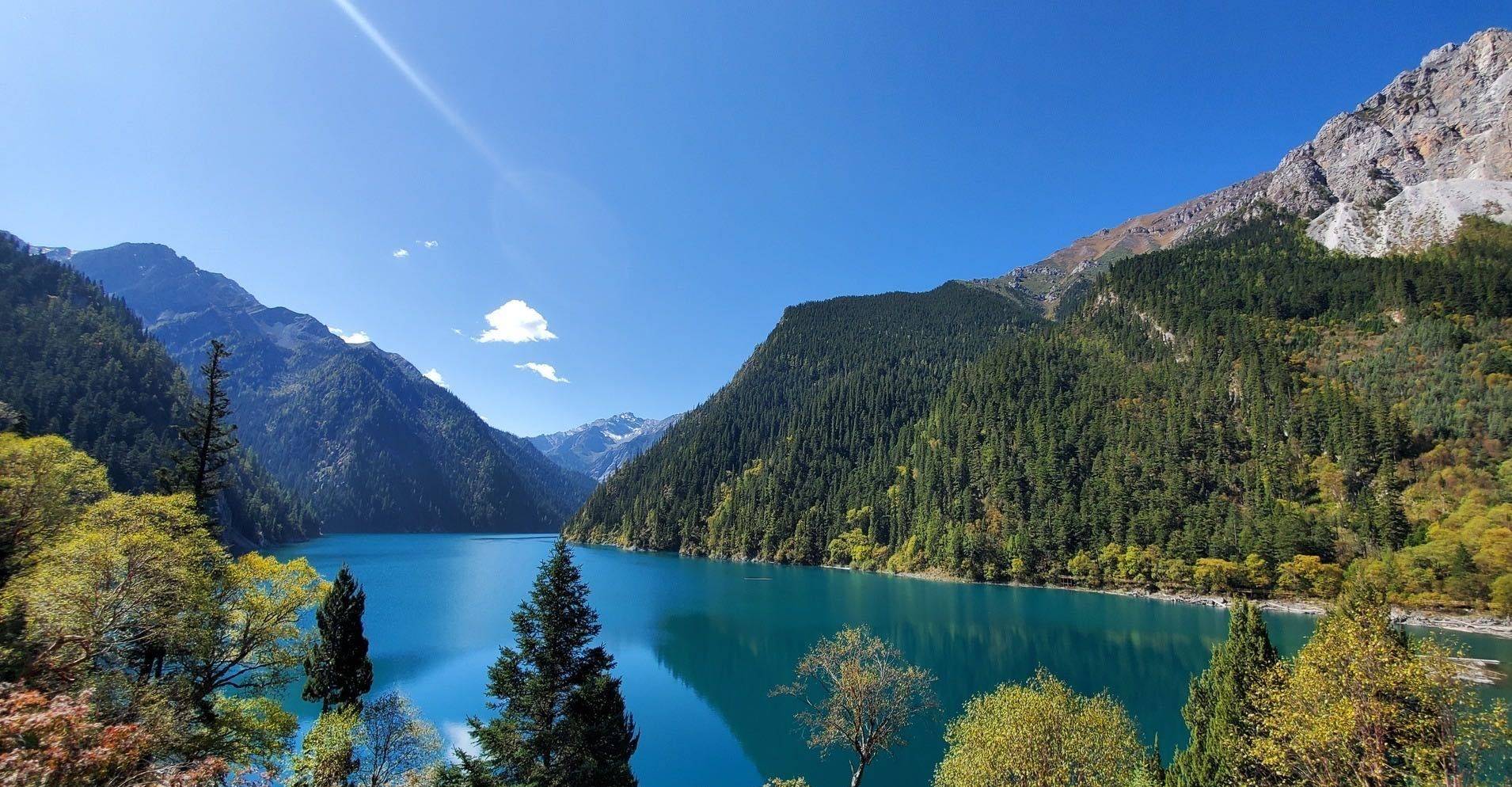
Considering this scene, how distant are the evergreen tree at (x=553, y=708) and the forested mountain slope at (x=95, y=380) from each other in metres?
106

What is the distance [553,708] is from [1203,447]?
11778 cm

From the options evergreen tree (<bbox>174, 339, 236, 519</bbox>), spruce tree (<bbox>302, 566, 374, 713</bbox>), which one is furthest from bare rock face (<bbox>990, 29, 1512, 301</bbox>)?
evergreen tree (<bbox>174, 339, 236, 519</bbox>)

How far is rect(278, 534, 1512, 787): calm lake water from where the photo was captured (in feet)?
109

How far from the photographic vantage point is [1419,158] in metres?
143

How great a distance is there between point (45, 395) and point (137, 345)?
122 feet

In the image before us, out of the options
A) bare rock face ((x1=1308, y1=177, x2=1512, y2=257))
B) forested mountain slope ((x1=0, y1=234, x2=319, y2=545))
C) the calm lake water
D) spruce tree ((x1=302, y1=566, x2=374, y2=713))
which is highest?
bare rock face ((x1=1308, y1=177, x2=1512, y2=257))

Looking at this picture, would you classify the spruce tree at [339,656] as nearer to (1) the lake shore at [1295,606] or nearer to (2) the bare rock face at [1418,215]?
(1) the lake shore at [1295,606]

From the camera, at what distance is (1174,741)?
3231cm

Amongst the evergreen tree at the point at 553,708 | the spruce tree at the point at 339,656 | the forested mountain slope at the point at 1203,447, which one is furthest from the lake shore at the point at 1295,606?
the spruce tree at the point at 339,656

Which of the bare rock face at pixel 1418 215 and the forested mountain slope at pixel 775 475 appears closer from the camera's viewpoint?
the bare rock face at pixel 1418 215

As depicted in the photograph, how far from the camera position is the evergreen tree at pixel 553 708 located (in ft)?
62.9

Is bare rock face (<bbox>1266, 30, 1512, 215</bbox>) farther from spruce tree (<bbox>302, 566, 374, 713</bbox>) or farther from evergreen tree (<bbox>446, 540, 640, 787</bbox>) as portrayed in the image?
spruce tree (<bbox>302, 566, 374, 713</bbox>)

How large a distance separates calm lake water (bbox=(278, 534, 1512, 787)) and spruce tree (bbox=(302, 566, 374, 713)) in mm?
9524

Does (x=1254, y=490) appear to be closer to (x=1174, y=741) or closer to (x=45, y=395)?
(x=1174, y=741)
